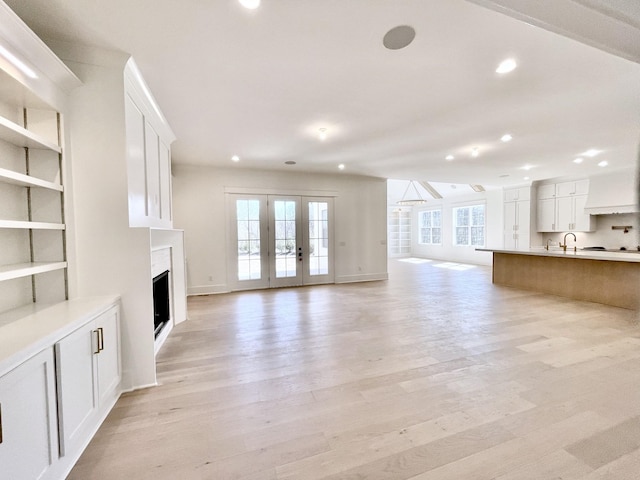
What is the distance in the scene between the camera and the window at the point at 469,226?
33.7 feet

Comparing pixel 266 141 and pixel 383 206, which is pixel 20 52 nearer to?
pixel 266 141

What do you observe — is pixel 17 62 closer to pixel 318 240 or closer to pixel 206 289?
pixel 206 289

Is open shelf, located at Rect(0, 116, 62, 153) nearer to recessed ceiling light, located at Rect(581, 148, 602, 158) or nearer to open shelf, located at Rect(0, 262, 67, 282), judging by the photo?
open shelf, located at Rect(0, 262, 67, 282)

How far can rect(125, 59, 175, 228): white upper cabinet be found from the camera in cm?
243

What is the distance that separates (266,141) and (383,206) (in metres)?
4.03

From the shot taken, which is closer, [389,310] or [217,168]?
[389,310]

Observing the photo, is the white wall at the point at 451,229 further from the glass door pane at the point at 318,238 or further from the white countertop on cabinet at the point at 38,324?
the white countertop on cabinet at the point at 38,324

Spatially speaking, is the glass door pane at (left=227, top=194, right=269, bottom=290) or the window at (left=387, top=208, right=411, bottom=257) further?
the window at (left=387, top=208, right=411, bottom=257)

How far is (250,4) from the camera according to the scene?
176cm

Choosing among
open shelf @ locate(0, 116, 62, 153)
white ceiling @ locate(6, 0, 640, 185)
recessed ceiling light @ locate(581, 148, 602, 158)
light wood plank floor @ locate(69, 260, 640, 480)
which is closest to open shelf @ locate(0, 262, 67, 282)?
open shelf @ locate(0, 116, 62, 153)

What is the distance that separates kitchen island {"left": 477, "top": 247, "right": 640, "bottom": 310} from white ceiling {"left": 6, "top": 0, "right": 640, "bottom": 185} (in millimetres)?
2007

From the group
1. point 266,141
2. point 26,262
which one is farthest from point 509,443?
point 266,141

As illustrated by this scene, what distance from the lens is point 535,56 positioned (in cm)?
232

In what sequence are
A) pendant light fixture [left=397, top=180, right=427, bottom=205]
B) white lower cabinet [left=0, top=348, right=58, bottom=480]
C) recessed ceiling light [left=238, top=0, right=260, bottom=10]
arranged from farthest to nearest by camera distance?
1. pendant light fixture [left=397, top=180, right=427, bottom=205]
2. recessed ceiling light [left=238, top=0, right=260, bottom=10]
3. white lower cabinet [left=0, top=348, right=58, bottom=480]
